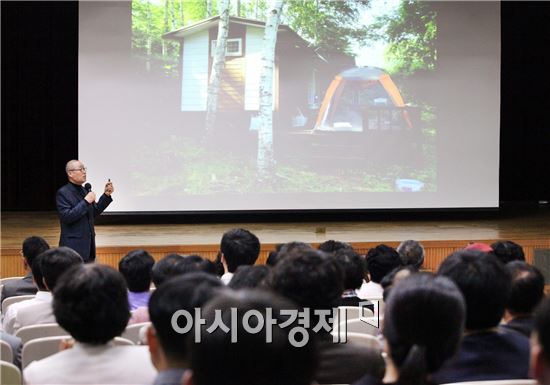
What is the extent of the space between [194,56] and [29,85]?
2606 mm

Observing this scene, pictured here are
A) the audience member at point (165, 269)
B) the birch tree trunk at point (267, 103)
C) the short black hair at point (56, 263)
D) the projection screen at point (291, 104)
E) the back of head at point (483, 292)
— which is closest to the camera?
the back of head at point (483, 292)

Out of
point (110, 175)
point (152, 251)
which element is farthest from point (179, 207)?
point (152, 251)

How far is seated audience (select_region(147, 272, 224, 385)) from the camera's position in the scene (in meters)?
1.51

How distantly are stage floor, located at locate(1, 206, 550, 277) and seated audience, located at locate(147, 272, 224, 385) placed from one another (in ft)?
16.5

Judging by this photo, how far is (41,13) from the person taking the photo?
9.29 m

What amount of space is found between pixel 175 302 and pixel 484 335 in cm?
82

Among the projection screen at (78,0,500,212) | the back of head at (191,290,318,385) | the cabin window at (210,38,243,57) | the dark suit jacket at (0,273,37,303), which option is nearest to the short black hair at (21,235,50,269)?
the dark suit jacket at (0,273,37,303)

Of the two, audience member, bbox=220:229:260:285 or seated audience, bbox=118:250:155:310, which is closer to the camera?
seated audience, bbox=118:250:155:310

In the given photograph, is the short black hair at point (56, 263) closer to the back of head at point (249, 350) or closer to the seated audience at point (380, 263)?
the seated audience at point (380, 263)

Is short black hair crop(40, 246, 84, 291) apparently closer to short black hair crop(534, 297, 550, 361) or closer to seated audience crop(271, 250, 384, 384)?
seated audience crop(271, 250, 384, 384)

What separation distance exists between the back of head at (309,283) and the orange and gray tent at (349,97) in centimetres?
627

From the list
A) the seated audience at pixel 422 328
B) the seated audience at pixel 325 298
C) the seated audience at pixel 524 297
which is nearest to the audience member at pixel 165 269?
the seated audience at pixel 325 298

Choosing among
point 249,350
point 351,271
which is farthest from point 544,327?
point 351,271

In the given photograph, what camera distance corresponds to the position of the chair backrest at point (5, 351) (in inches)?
90.7
